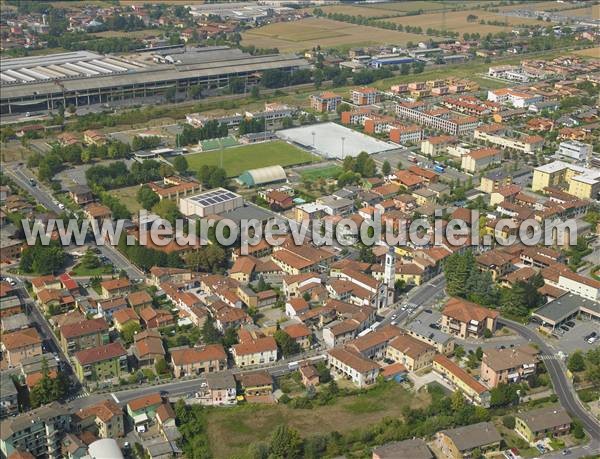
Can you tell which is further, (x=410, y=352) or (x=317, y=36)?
(x=317, y=36)

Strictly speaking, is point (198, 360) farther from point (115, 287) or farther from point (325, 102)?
point (325, 102)

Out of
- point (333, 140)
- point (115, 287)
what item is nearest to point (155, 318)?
point (115, 287)

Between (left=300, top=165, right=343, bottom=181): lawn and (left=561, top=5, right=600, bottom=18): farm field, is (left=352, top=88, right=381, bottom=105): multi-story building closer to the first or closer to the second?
(left=300, top=165, right=343, bottom=181): lawn

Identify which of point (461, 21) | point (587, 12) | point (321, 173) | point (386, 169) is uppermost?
point (587, 12)

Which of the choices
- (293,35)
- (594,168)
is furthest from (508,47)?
(594,168)

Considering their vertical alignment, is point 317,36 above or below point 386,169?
above

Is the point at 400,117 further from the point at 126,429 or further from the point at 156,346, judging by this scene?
the point at 126,429

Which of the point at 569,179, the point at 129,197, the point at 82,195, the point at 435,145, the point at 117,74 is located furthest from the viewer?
the point at 117,74
